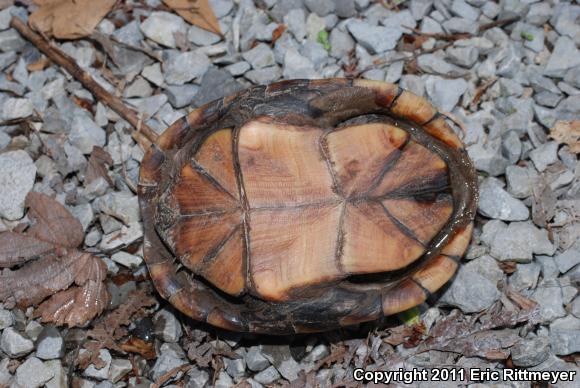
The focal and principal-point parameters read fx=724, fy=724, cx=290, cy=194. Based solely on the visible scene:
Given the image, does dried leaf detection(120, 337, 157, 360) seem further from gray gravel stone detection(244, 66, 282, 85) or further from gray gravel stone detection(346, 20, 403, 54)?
gray gravel stone detection(346, 20, 403, 54)

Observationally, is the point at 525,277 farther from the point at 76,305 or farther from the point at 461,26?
the point at 76,305

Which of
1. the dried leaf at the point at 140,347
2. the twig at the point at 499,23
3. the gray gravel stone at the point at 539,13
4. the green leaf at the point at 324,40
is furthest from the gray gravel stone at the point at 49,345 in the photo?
Result: the gray gravel stone at the point at 539,13

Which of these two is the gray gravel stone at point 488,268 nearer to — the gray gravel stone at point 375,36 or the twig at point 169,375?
the gray gravel stone at point 375,36

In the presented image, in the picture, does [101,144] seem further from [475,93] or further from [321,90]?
[475,93]

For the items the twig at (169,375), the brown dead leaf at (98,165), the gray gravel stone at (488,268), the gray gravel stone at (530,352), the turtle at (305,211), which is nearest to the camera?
the turtle at (305,211)

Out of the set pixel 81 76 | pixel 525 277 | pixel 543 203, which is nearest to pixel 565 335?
pixel 525 277

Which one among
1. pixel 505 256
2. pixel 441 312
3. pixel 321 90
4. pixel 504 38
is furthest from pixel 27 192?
pixel 504 38
